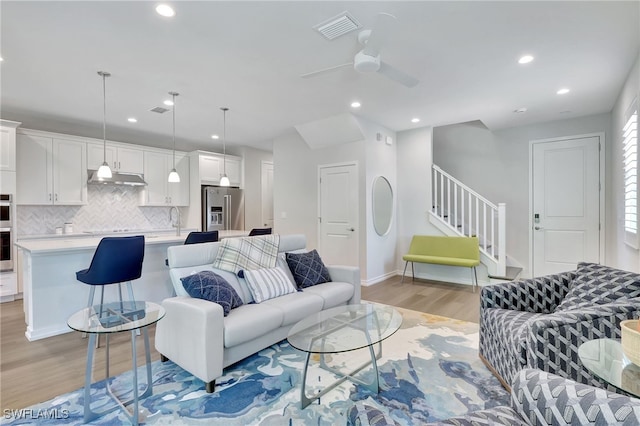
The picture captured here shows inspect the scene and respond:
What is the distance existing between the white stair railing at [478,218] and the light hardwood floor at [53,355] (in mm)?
1102

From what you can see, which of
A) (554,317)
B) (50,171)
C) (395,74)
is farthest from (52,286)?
(554,317)

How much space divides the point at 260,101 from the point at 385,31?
2.37m

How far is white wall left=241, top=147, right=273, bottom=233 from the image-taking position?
7.07m

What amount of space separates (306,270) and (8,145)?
4.36 m

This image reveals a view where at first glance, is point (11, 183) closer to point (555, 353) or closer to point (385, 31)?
point (385, 31)

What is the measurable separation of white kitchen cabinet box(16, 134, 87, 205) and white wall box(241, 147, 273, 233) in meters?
2.88

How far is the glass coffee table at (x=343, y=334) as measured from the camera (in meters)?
2.00

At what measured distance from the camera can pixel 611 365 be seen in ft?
4.08

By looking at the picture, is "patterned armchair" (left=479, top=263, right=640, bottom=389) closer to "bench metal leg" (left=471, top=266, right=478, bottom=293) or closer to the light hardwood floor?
the light hardwood floor

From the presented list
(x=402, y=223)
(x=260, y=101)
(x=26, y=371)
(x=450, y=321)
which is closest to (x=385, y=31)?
(x=260, y=101)

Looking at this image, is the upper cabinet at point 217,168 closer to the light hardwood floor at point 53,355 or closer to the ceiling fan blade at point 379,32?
the light hardwood floor at point 53,355

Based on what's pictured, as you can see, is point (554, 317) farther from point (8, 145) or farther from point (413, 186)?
point (8, 145)

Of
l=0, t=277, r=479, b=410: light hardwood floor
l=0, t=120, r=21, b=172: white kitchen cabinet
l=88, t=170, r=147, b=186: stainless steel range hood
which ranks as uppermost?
l=0, t=120, r=21, b=172: white kitchen cabinet

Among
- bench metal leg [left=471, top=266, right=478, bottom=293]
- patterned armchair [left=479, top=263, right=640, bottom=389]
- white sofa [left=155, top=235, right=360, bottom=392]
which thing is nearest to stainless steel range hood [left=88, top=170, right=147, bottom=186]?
white sofa [left=155, top=235, right=360, bottom=392]
